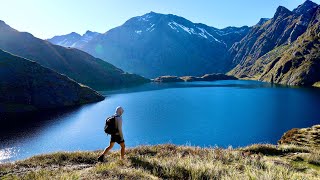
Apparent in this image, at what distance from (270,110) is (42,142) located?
248 ft

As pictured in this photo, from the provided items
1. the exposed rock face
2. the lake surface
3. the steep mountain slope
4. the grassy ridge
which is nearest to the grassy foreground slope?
the grassy ridge

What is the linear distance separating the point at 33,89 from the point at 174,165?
491 feet

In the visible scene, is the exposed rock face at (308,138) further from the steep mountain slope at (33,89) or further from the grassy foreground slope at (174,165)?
the steep mountain slope at (33,89)

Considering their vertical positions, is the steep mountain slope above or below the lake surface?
above

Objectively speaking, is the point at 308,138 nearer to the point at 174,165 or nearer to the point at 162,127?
the point at 174,165

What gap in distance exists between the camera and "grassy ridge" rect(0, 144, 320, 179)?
11.1 meters

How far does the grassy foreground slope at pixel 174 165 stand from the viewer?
1105 centimetres

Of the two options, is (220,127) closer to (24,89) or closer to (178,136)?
(178,136)

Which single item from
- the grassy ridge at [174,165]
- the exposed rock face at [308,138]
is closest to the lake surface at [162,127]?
the exposed rock face at [308,138]

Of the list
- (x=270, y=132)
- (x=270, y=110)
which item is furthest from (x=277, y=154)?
(x=270, y=110)

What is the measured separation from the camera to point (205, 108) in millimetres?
120562

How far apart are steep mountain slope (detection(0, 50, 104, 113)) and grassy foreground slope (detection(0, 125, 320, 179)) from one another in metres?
119

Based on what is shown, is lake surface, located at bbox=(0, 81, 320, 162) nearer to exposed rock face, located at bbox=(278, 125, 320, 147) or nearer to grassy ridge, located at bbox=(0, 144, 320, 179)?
exposed rock face, located at bbox=(278, 125, 320, 147)

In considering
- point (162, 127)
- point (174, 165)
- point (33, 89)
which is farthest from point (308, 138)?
point (33, 89)
